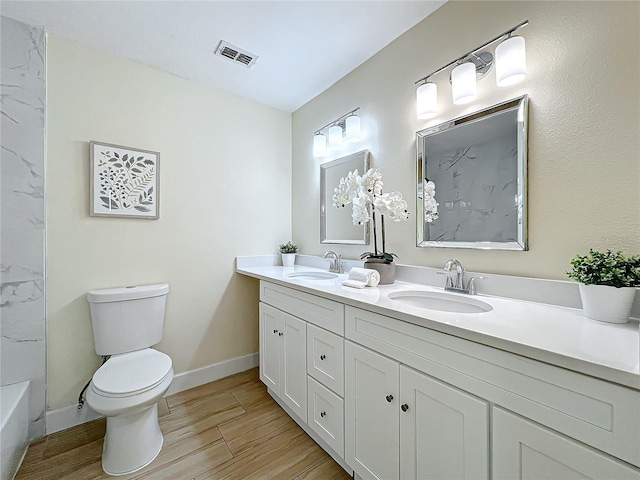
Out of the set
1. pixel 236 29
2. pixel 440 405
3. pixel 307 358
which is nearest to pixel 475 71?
pixel 236 29

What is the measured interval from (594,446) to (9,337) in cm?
244

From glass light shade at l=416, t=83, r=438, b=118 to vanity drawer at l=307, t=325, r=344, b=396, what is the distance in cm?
124

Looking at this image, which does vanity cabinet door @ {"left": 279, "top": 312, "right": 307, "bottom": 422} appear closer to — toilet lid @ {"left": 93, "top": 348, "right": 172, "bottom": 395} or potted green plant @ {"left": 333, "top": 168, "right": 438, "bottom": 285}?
potted green plant @ {"left": 333, "top": 168, "right": 438, "bottom": 285}

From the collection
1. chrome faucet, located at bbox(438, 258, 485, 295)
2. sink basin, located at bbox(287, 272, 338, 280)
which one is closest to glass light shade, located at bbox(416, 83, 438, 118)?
chrome faucet, located at bbox(438, 258, 485, 295)

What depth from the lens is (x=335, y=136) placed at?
201 cm

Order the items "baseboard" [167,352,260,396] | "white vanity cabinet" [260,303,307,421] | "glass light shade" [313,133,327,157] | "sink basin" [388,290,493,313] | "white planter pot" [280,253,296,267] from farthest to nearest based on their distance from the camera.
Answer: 1. "white planter pot" [280,253,296,267]
2. "glass light shade" [313,133,327,157]
3. "baseboard" [167,352,260,396]
4. "white vanity cabinet" [260,303,307,421]
5. "sink basin" [388,290,493,313]

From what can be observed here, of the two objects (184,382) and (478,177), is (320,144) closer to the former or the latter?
(478,177)

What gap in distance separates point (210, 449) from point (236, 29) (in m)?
2.35

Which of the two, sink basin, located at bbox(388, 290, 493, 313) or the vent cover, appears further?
the vent cover

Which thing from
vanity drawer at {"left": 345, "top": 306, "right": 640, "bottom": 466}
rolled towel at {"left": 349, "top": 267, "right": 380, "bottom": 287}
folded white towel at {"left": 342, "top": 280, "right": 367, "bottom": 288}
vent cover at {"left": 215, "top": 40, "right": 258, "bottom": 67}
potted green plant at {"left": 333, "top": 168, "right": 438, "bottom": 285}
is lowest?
vanity drawer at {"left": 345, "top": 306, "right": 640, "bottom": 466}

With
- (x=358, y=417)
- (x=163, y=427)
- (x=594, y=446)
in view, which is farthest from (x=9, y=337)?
(x=594, y=446)

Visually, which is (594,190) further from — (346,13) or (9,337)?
(9,337)

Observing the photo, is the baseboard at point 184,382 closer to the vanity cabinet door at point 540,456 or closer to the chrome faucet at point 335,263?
the chrome faucet at point 335,263

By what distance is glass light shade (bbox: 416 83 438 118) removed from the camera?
141 centimetres
